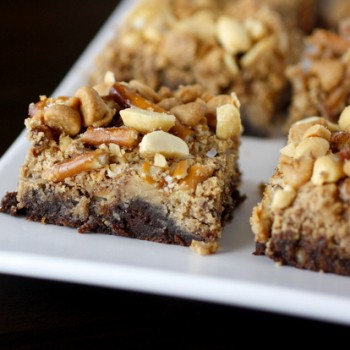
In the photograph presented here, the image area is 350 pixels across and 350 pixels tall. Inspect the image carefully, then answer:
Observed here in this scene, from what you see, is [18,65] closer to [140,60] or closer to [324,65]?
[140,60]

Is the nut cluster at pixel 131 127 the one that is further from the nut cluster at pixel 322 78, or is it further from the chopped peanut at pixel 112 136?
the nut cluster at pixel 322 78

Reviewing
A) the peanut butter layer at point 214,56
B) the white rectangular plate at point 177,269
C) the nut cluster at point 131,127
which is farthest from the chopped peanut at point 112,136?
the peanut butter layer at point 214,56

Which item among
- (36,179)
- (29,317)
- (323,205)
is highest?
(323,205)

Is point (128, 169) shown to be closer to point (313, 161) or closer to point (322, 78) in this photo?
point (313, 161)

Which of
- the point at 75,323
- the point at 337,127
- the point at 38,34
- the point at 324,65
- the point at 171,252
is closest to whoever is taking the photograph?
the point at 75,323

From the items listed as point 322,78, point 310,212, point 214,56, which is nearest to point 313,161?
point 310,212

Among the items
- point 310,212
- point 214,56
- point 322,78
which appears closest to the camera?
point 310,212

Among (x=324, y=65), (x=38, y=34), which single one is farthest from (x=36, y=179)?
(x=38, y=34)
